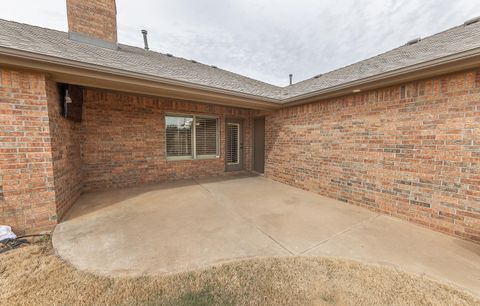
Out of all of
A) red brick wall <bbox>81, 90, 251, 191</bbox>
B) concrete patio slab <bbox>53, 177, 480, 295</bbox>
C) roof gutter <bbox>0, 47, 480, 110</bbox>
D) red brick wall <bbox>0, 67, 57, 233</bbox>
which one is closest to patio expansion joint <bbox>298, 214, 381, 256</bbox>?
concrete patio slab <bbox>53, 177, 480, 295</bbox>

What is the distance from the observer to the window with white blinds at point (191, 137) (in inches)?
214

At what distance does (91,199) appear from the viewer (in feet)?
12.7

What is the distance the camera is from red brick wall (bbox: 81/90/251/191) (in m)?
4.36

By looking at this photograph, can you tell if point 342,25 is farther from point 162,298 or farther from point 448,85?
point 162,298

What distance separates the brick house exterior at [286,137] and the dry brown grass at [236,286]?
150 centimetres

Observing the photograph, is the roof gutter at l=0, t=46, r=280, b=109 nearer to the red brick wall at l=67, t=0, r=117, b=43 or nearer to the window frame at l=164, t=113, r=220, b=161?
the window frame at l=164, t=113, r=220, b=161

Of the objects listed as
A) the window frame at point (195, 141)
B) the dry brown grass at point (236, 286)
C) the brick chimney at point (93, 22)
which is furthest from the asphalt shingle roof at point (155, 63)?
the dry brown grass at point (236, 286)

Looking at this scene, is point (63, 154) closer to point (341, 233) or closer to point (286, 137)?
point (341, 233)

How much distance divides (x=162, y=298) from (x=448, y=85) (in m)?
4.64

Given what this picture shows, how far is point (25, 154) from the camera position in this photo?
2.53 meters

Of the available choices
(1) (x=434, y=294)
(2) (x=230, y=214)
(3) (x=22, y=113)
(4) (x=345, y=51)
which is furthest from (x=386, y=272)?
(4) (x=345, y=51)

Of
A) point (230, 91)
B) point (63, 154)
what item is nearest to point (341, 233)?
point (230, 91)

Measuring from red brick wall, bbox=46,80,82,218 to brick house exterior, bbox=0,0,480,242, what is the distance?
0.02m

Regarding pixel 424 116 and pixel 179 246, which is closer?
pixel 179 246
